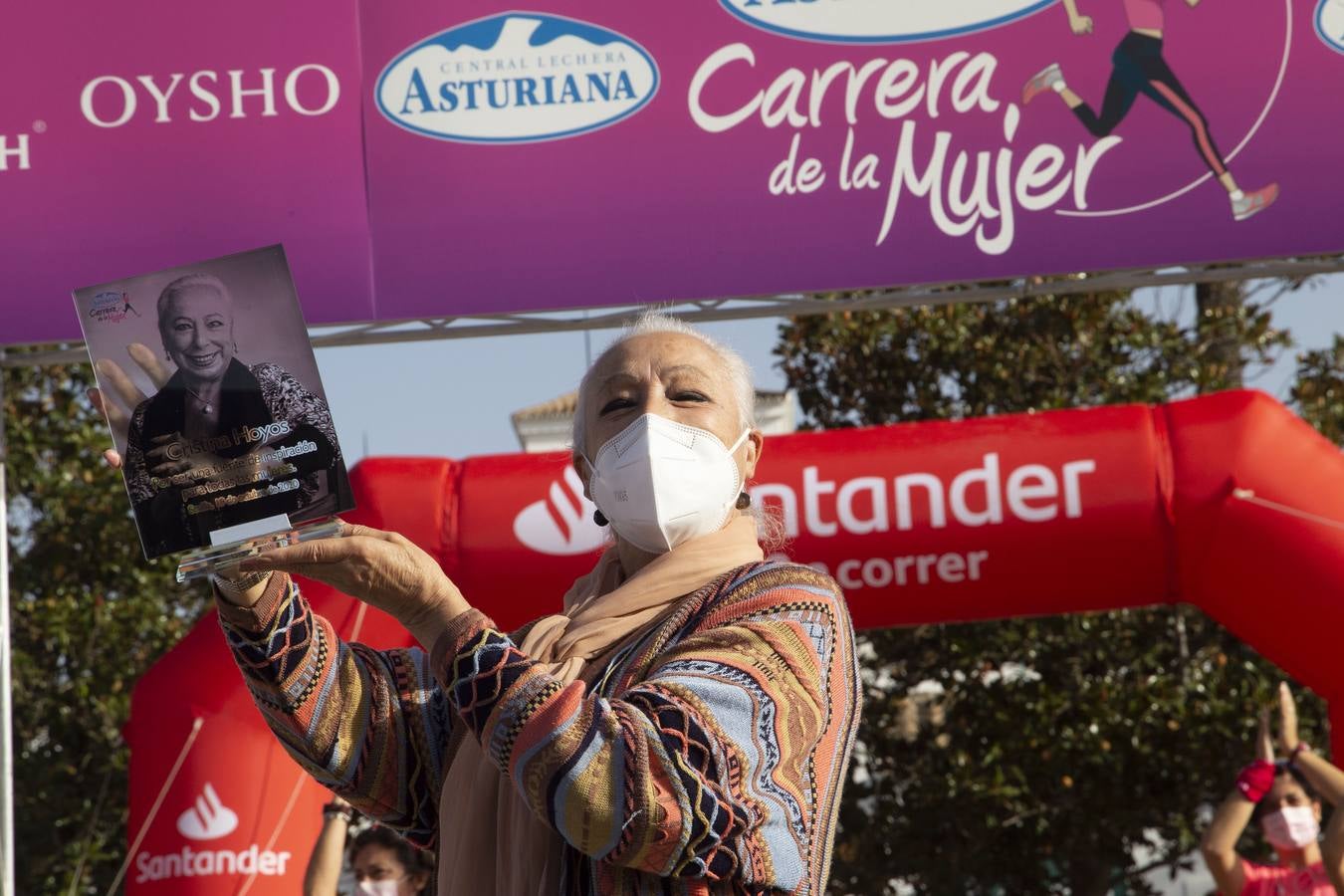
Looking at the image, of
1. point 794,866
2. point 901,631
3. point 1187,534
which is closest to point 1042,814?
point 901,631

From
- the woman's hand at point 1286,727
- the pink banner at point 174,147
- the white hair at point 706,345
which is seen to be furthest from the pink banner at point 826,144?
→ the white hair at point 706,345

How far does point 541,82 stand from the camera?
5410 mm

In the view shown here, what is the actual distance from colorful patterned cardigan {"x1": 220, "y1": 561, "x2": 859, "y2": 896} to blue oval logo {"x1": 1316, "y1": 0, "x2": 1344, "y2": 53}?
404cm

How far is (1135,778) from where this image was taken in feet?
28.2

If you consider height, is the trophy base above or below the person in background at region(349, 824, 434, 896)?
above

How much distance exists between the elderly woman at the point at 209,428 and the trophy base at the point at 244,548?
0.03 metres

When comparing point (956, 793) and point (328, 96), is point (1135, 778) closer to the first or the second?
point (956, 793)

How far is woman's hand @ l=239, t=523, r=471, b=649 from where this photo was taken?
1.78 m

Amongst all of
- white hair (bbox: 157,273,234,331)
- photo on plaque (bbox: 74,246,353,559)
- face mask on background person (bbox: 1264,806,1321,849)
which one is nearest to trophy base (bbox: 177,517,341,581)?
photo on plaque (bbox: 74,246,353,559)

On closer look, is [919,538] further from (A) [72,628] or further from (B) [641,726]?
(A) [72,628]

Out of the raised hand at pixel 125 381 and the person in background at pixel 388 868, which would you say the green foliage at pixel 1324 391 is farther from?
the raised hand at pixel 125 381

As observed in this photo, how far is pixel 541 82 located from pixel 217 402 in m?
3.68

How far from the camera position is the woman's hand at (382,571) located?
178cm

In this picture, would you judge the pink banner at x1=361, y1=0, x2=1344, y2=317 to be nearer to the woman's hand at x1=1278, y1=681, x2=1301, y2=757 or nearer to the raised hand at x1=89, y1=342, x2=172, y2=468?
the woman's hand at x1=1278, y1=681, x2=1301, y2=757
